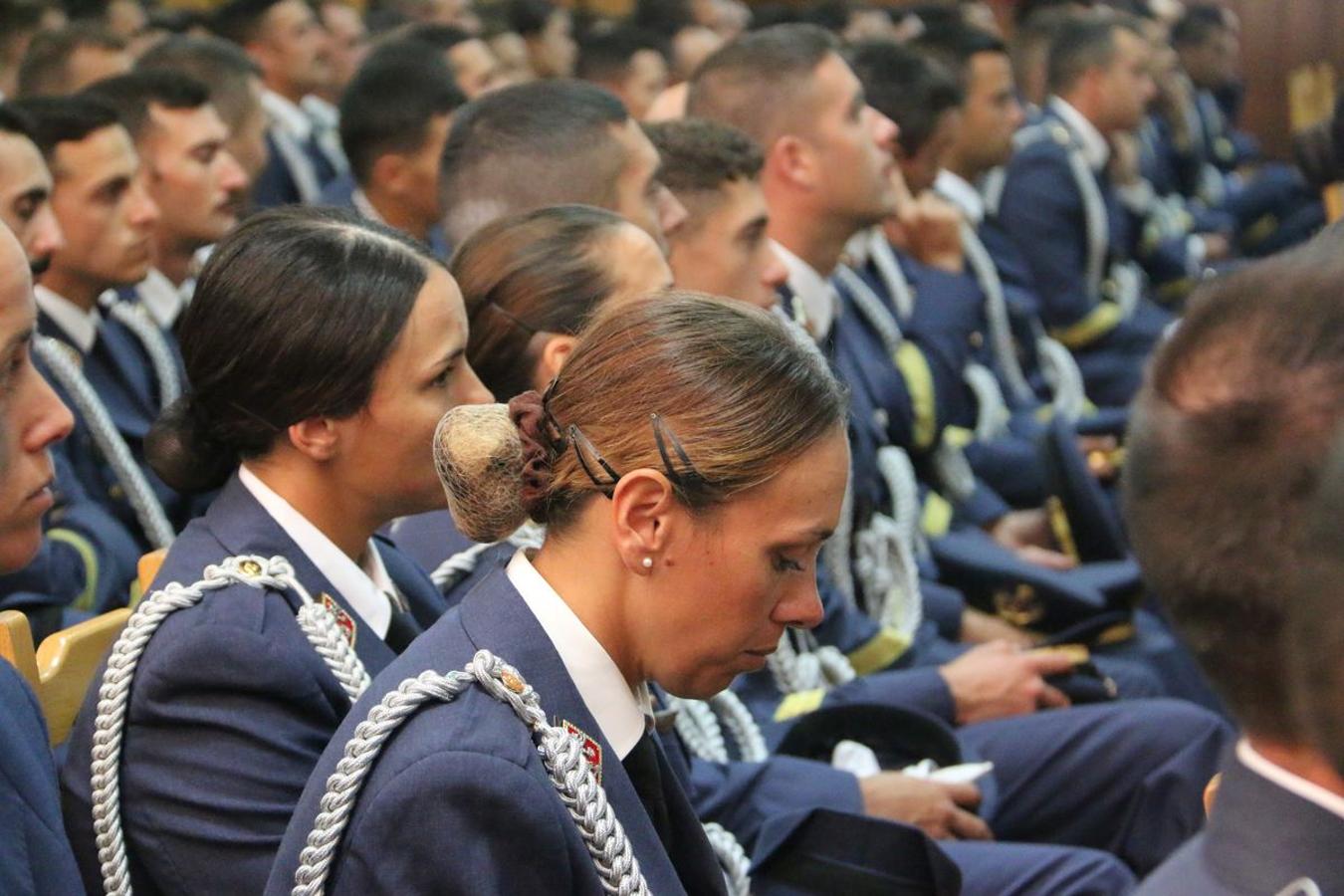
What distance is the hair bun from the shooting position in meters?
1.37

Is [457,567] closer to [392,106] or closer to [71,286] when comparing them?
[71,286]

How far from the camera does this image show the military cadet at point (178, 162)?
138 inches

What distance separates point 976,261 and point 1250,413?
3.10m

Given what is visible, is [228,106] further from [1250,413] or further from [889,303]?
[1250,413]

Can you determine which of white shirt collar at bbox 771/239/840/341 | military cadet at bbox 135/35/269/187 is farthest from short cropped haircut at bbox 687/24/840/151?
military cadet at bbox 135/35/269/187

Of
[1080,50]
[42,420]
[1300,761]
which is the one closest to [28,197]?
[42,420]

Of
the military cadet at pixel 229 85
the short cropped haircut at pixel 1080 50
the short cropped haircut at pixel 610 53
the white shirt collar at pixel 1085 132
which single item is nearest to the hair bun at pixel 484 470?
the military cadet at pixel 229 85

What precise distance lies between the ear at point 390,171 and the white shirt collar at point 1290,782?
3245 mm

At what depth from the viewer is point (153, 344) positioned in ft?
9.89

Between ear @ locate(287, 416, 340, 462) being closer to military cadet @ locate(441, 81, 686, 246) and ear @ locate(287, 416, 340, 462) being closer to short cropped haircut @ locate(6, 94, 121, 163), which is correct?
military cadet @ locate(441, 81, 686, 246)

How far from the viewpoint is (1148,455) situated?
938mm

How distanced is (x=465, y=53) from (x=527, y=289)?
343 centimetres

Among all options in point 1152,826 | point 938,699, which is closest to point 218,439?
point 938,699

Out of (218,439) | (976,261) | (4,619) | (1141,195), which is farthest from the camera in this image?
(1141,195)
